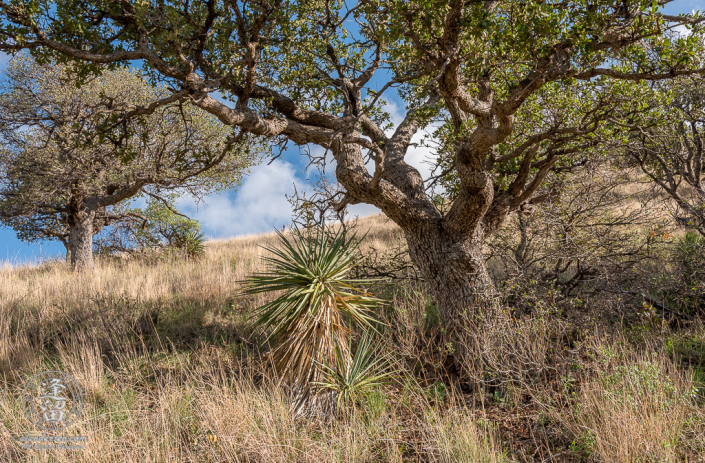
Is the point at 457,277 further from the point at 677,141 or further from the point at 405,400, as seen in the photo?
the point at 677,141

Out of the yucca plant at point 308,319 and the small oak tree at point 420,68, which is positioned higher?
the small oak tree at point 420,68

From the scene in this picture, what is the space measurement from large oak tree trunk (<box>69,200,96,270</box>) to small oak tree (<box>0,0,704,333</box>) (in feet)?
32.1

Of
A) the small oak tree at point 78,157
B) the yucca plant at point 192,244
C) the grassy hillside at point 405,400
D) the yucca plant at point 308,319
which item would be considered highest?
the small oak tree at point 78,157

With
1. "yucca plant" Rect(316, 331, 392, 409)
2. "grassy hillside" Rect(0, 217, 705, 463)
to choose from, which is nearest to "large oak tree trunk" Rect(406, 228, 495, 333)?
"grassy hillside" Rect(0, 217, 705, 463)

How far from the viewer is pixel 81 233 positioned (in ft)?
45.9

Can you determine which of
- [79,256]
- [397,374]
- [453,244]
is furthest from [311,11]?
[79,256]

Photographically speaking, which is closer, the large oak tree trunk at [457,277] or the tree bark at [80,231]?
the large oak tree trunk at [457,277]

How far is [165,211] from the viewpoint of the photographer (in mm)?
16500

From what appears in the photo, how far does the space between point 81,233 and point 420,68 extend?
1388 centimetres

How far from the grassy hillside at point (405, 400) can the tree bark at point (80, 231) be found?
7.50 m

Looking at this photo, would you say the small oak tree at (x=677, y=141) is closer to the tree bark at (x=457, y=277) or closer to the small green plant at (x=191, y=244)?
the tree bark at (x=457, y=277)

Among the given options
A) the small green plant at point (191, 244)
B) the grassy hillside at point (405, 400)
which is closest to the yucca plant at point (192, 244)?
the small green plant at point (191, 244)
